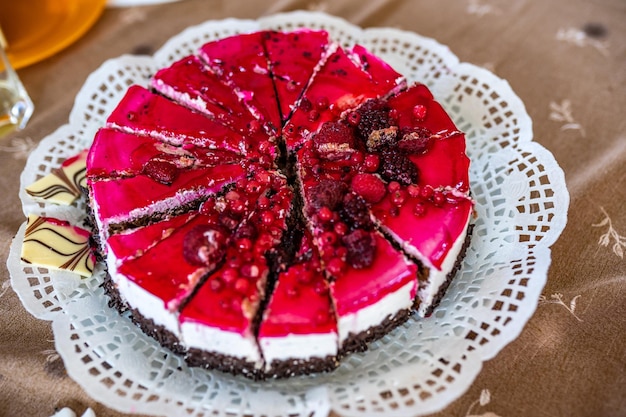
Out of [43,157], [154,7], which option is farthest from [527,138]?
[154,7]

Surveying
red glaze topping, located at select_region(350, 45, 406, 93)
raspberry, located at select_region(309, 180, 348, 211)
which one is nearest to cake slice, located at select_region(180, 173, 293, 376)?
raspberry, located at select_region(309, 180, 348, 211)

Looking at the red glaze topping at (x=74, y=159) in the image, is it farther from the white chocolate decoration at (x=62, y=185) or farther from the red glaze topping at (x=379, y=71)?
the red glaze topping at (x=379, y=71)

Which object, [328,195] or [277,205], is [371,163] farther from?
[277,205]

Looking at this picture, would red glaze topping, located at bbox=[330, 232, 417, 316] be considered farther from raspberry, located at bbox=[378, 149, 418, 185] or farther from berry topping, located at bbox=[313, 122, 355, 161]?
berry topping, located at bbox=[313, 122, 355, 161]

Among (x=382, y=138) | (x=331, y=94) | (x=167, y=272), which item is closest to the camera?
(x=167, y=272)

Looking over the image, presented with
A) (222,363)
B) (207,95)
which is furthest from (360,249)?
(207,95)

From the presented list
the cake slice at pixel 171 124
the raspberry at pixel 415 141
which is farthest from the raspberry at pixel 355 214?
the cake slice at pixel 171 124

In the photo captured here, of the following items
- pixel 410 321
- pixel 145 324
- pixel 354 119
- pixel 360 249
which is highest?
pixel 354 119
